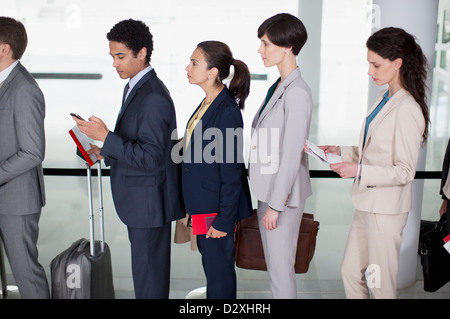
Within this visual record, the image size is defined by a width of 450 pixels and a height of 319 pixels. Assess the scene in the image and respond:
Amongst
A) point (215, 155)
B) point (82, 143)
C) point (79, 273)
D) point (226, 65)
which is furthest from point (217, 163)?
point (79, 273)

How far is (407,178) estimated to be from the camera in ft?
8.31

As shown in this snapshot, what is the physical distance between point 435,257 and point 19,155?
7.77 feet

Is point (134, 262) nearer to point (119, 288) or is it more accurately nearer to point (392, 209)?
point (119, 288)

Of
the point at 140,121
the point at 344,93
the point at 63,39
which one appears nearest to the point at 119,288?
the point at 140,121

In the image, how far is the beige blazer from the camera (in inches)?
99.2

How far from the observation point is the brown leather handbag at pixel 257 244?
296 centimetres

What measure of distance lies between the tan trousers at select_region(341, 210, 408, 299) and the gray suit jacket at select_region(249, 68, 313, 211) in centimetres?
35

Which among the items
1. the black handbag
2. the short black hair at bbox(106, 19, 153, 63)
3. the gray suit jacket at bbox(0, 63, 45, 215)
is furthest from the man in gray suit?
the black handbag

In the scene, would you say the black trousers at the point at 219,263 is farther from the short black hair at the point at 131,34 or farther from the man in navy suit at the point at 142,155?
the short black hair at the point at 131,34

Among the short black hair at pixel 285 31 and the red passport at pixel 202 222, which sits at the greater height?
the short black hair at pixel 285 31

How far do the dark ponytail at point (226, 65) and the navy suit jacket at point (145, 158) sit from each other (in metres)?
0.29

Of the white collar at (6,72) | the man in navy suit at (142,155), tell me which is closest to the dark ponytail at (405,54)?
the man in navy suit at (142,155)

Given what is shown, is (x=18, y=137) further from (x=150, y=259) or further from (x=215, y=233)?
(x=215, y=233)
